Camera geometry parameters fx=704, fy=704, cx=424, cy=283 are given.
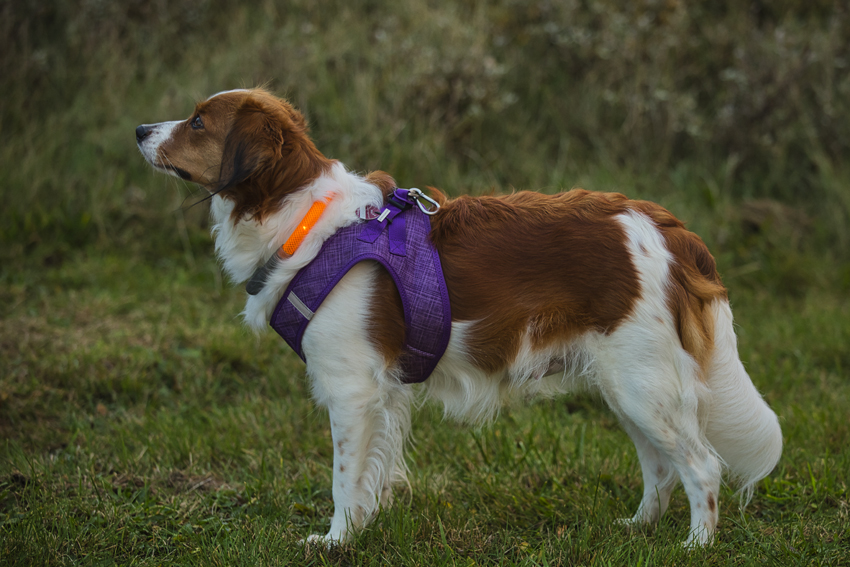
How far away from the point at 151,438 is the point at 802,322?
4.17 metres

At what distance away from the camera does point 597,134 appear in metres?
6.96

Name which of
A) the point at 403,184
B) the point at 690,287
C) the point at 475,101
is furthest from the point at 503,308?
the point at 475,101

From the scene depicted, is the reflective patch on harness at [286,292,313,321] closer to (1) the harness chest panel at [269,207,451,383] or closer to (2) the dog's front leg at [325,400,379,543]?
(1) the harness chest panel at [269,207,451,383]

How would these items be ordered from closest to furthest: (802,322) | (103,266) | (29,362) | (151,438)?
(151,438)
(29,362)
(802,322)
(103,266)

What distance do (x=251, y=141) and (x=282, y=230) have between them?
0.32 meters

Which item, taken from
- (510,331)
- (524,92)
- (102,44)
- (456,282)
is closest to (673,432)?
(510,331)

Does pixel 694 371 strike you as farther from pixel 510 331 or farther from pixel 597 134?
pixel 597 134

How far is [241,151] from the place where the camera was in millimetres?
2424

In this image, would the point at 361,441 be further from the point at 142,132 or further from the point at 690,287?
the point at 142,132

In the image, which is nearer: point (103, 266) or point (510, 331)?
point (510, 331)

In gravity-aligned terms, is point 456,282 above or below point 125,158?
above

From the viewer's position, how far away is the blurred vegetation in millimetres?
5723

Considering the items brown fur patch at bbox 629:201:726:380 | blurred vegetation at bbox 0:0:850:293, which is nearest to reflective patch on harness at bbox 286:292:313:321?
brown fur patch at bbox 629:201:726:380

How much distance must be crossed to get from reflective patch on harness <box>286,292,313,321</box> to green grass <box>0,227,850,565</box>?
0.81 metres
